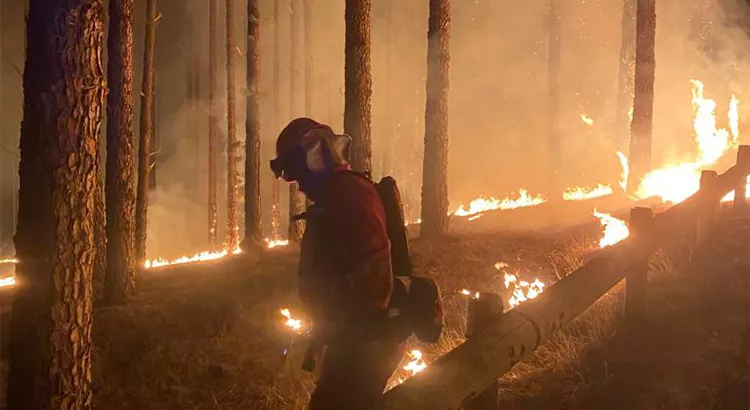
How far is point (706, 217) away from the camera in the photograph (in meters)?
7.89

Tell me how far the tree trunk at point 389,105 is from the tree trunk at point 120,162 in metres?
32.5

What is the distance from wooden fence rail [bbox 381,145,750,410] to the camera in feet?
9.45

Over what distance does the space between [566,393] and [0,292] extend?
9.29m

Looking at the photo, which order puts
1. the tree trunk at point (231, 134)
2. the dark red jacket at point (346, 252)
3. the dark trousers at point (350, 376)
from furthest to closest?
the tree trunk at point (231, 134)
the dark trousers at point (350, 376)
the dark red jacket at point (346, 252)

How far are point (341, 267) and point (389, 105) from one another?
41.2 metres

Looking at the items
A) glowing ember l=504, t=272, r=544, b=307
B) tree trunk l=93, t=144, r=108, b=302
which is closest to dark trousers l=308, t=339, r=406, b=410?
tree trunk l=93, t=144, r=108, b=302

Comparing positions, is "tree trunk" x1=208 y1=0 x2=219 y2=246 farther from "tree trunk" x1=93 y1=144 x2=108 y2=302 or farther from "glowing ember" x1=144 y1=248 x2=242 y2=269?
"tree trunk" x1=93 y1=144 x2=108 y2=302

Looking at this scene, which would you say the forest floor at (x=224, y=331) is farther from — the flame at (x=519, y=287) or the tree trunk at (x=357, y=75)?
the tree trunk at (x=357, y=75)

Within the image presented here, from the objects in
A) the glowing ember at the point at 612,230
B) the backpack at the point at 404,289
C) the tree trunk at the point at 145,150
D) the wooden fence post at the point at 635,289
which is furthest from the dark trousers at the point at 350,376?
the glowing ember at the point at 612,230

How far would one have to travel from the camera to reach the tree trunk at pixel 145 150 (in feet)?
37.6

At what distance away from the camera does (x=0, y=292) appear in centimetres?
979

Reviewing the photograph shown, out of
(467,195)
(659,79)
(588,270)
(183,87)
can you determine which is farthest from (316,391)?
(183,87)

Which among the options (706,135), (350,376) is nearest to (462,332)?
(350,376)

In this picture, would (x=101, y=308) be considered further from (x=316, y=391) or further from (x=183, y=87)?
(x=183, y=87)
